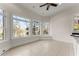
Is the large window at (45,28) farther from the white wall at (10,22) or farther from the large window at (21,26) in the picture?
the large window at (21,26)

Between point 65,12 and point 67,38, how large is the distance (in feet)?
1.45

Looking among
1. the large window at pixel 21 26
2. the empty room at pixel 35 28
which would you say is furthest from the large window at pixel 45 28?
the large window at pixel 21 26

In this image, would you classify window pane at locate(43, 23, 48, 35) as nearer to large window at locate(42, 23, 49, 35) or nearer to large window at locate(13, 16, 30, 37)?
large window at locate(42, 23, 49, 35)

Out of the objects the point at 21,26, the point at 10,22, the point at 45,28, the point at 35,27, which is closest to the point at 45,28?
the point at 45,28

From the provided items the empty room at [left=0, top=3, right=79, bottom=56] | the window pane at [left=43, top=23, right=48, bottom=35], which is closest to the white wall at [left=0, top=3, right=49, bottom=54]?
the empty room at [left=0, top=3, right=79, bottom=56]

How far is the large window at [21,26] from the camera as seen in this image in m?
1.78

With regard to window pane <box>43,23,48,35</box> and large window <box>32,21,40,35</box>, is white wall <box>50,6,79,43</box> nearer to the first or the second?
window pane <box>43,23,48,35</box>

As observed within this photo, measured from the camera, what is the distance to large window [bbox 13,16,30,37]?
1775 mm

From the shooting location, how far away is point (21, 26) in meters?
1.77

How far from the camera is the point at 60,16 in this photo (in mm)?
1810

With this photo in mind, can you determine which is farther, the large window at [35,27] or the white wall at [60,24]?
the large window at [35,27]

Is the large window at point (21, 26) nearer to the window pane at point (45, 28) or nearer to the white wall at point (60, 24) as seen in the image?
the window pane at point (45, 28)

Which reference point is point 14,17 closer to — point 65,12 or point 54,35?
point 54,35

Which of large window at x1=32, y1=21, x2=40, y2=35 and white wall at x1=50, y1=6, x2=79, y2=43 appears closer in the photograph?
white wall at x1=50, y1=6, x2=79, y2=43
